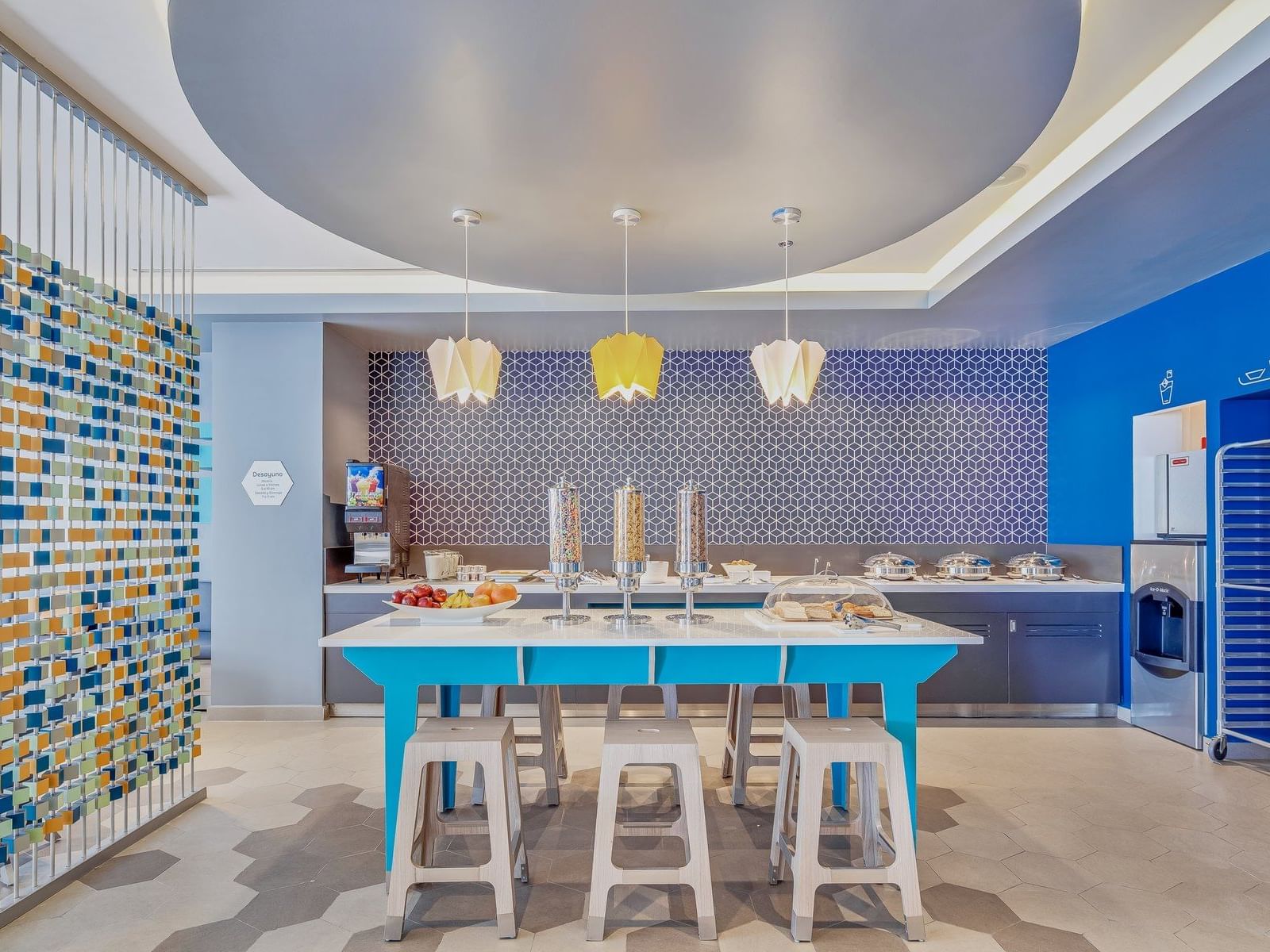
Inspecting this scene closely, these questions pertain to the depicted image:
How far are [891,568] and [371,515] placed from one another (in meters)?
3.57

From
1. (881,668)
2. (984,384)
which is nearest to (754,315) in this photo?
(984,384)

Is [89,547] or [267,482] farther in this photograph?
[267,482]

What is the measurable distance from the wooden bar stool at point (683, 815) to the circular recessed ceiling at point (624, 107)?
1.89m

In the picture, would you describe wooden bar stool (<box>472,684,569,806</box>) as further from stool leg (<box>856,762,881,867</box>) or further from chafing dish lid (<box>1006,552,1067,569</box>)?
chafing dish lid (<box>1006,552,1067,569</box>)

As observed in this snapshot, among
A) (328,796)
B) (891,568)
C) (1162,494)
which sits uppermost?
(1162,494)

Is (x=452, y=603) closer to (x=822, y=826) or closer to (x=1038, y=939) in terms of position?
(x=822, y=826)

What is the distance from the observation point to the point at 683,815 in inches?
101

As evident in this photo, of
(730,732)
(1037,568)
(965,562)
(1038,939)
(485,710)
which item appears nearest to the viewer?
(1038,939)

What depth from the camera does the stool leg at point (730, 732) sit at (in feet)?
12.1

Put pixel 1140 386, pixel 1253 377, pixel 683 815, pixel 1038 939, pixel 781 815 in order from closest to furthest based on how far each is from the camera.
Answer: pixel 1038 939 → pixel 683 815 → pixel 781 815 → pixel 1253 377 → pixel 1140 386

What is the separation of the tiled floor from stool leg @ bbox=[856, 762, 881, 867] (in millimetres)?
143

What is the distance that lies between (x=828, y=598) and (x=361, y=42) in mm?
2468

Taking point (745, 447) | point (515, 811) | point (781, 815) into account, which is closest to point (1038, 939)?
point (781, 815)

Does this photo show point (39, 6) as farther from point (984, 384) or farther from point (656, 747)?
point (984, 384)
